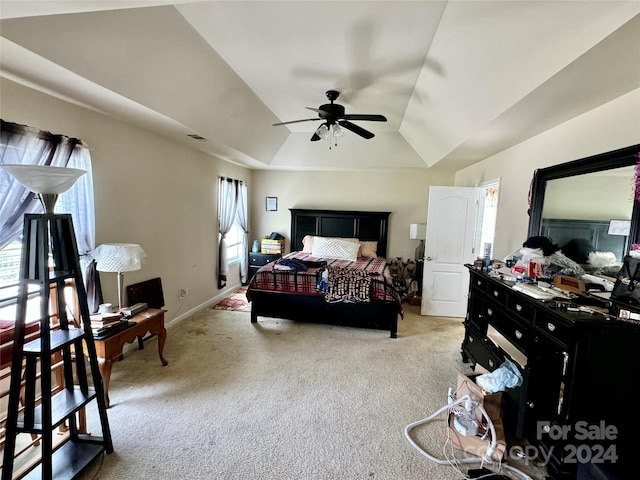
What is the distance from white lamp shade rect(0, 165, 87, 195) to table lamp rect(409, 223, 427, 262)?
4.58 m

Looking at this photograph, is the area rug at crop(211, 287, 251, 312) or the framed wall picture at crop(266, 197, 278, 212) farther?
the framed wall picture at crop(266, 197, 278, 212)

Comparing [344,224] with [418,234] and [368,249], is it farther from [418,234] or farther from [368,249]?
[418,234]

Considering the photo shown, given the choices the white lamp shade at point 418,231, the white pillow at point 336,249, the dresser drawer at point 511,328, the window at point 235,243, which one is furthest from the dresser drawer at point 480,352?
the window at point 235,243

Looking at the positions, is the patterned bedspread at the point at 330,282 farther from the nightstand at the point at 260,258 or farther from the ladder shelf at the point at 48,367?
the ladder shelf at the point at 48,367

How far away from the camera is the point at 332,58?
7.72 feet

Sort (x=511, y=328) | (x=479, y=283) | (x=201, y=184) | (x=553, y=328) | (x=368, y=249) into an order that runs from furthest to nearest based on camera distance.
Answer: (x=368, y=249) → (x=201, y=184) → (x=479, y=283) → (x=511, y=328) → (x=553, y=328)

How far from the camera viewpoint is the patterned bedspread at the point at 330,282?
353 centimetres

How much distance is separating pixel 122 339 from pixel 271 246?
3404mm

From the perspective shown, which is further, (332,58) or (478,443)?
(332,58)

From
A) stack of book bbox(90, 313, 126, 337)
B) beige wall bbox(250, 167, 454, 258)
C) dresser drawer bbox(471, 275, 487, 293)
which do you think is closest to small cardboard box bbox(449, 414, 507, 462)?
dresser drawer bbox(471, 275, 487, 293)

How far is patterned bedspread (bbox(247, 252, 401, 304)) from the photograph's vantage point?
353 cm

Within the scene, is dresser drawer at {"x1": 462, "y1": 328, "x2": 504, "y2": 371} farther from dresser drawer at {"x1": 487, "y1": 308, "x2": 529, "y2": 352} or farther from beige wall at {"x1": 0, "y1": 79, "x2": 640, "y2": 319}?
beige wall at {"x1": 0, "y1": 79, "x2": 640, "y2": 319}

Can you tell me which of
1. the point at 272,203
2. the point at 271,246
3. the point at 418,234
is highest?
the point at 272,203

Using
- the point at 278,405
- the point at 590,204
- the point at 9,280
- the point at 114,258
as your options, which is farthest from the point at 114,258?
the point at 590,204
